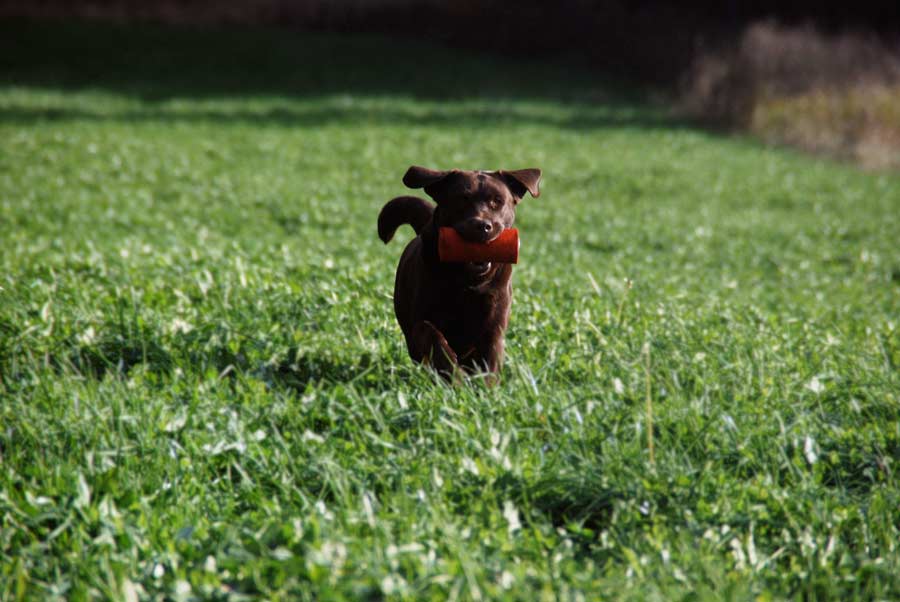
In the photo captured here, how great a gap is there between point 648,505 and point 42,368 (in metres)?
3.27

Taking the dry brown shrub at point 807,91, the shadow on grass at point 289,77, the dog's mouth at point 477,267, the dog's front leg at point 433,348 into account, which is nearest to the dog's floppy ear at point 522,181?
the dog's mouth at point 477,267

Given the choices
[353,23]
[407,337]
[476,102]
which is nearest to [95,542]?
[407,337]

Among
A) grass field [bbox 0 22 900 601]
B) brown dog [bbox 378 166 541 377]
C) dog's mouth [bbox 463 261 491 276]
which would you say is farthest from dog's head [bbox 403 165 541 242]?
grass field [bbox 0 22 900 601]

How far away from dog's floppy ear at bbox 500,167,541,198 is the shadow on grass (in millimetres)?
21120

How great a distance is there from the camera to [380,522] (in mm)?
3197

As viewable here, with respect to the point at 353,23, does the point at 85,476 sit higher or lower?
lower

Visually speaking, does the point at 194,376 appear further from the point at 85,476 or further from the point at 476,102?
the point at 476,102

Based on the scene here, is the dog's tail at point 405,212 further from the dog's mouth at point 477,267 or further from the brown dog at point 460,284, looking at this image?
the dog's mouth at point 477,267

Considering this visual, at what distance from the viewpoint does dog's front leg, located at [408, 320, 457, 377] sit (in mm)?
4398

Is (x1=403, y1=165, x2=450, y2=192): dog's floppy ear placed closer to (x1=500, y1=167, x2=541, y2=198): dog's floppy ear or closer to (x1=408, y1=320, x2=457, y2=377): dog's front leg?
(x1=500, y1=167, x2=541, y2=198): dog's floppy ear

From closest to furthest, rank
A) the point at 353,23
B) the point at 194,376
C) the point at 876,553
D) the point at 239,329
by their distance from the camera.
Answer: the point at 876,553
the point at 194,376
the point at 239,329
the point at 353,23

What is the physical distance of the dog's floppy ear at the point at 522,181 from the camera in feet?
14.9

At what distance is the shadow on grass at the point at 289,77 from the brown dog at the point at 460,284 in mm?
21067

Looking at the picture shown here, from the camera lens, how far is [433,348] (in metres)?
4.44
